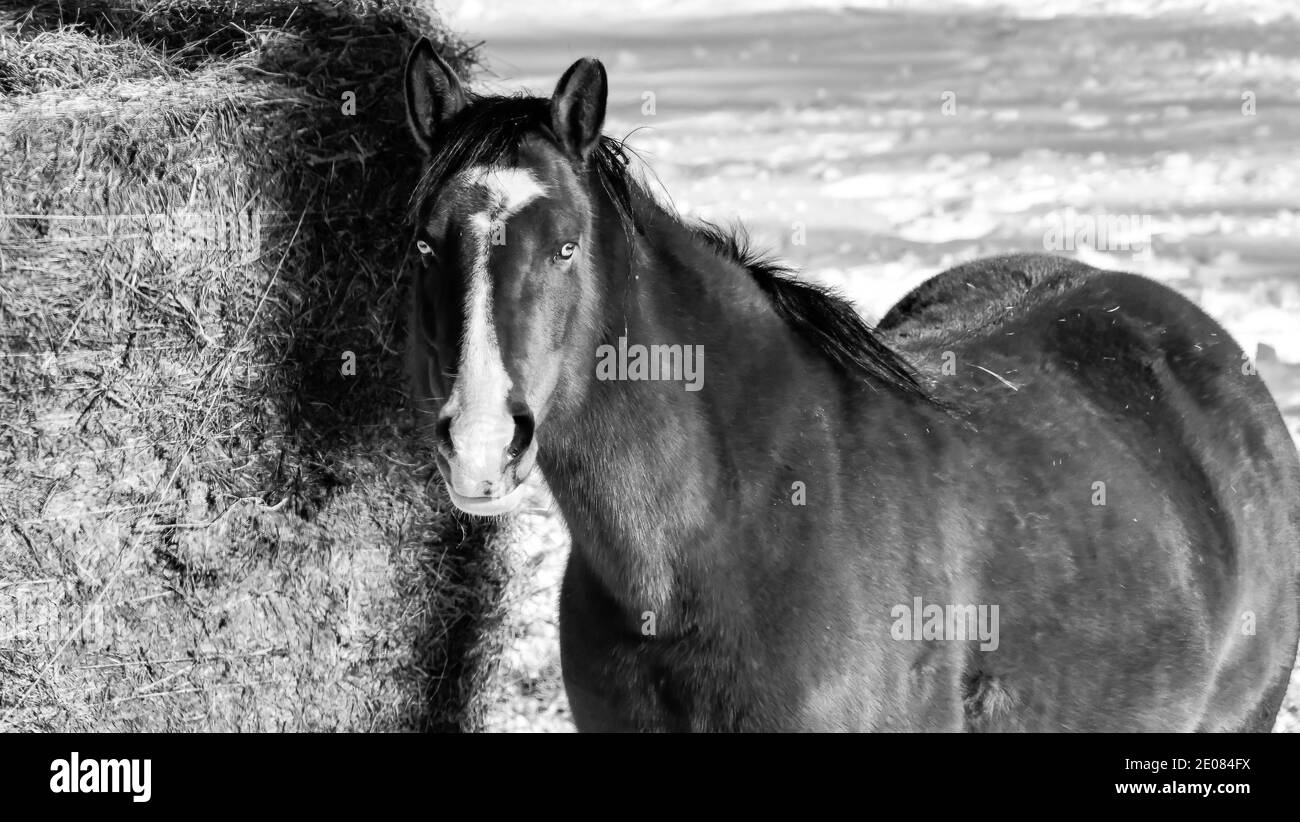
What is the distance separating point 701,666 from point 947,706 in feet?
2.09

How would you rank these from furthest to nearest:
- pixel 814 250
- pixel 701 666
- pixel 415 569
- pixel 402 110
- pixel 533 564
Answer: pixel 814 250 → pixel 533 564 → pixel 415 569 → pixel 402 110 → pixel 701 666

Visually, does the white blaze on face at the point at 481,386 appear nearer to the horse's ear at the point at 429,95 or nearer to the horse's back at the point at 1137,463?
the horse's ear at the point at 429,95

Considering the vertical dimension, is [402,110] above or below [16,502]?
above

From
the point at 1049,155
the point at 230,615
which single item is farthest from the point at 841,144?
the point at 230,615

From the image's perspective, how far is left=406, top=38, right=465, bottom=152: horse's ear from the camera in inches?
121

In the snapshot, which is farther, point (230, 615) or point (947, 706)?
point (230, 615)

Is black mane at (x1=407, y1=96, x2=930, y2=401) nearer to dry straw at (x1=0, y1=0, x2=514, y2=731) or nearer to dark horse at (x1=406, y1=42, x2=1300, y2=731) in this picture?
dark horse at (x1=406, y1=42, x2=1300, y2=731)

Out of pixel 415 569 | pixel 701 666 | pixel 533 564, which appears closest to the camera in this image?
pixel 701 666

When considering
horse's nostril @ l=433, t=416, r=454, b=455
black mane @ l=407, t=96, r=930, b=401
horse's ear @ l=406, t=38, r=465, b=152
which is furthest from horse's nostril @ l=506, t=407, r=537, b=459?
horse's ear @ l=406, t=38, r=465, b=152

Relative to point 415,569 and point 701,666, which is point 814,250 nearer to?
point 415,569

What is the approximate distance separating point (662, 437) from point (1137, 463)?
4.98 feet

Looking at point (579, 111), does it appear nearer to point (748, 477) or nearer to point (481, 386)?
point (481, 386)

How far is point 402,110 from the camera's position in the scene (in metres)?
4.09
